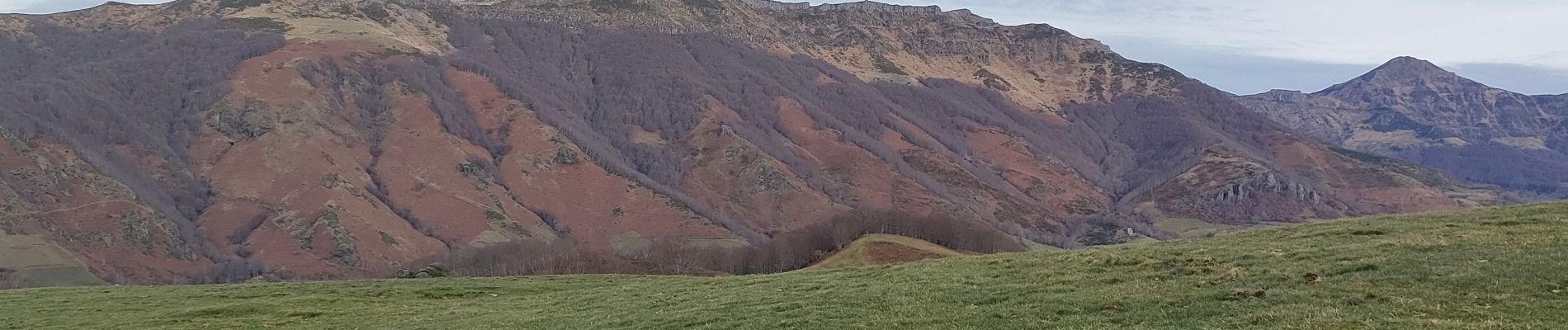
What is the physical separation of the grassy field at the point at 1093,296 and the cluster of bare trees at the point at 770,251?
78.4 metres

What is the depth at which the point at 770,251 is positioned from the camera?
13888 centimetres

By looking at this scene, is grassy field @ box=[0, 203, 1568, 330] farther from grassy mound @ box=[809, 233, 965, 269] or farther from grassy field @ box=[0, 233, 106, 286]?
grassy field @ box=[0, 233, 106, 286]

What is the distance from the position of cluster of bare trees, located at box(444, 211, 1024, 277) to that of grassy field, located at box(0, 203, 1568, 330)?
7839 centimetres

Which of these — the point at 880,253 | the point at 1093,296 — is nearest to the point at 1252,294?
the point at 1093,296

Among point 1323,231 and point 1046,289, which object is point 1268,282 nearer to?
point 1046,289

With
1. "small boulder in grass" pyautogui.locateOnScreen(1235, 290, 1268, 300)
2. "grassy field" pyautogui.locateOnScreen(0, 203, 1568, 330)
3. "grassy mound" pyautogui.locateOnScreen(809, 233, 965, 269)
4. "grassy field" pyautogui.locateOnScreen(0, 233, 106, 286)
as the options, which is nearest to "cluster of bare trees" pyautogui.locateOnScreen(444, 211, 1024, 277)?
"grassy mound" pyautogui.locateOnScreen(809, 233, 965, 269)

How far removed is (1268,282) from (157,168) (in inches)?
8710

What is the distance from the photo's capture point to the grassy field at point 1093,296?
2006cm

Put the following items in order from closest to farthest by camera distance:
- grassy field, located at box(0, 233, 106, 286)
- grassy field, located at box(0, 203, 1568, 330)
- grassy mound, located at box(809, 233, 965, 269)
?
grassy field, located at box(0, 203, 1568, 330) < grassy mound, located at box(809, 233, 965, 269) < grassy field, located at box(0, 233, 106, 286)

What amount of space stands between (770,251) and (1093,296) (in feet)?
379

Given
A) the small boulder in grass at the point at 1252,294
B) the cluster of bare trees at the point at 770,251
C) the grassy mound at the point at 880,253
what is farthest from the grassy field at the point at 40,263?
the small boulder in grass at the point at 1252,294

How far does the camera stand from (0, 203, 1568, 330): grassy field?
2006 cm

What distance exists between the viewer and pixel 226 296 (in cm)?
4475

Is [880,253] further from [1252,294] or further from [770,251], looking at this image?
[1252,294]
